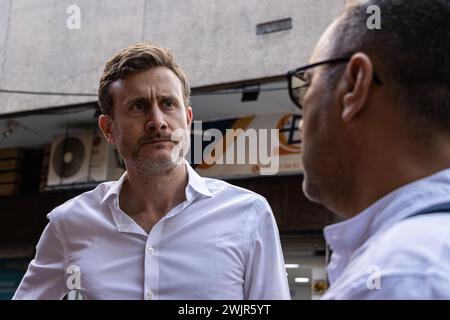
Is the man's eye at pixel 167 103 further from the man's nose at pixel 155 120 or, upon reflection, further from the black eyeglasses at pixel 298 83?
the black eyeglasses at pixel 298 83

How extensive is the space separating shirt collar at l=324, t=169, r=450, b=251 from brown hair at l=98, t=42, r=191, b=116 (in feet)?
4.38

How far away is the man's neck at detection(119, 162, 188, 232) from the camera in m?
2.12

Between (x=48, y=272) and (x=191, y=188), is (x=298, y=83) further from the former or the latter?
(x=48, y=272)

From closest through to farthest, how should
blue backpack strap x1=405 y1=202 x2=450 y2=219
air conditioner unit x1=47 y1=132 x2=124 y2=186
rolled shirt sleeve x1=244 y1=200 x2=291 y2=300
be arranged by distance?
1. blue backpack strap x1=405 y1=202 x2=450 y2=219
2. rolled shirt sleeve x1=244 y1=200 x2=291 y2=300
3. air conditioner unit x1=47 y1=132 x2=124 y2=186

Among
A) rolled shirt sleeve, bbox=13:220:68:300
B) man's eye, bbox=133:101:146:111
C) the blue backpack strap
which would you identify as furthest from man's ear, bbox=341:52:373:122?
rolled shirt sleeve, bbox=13:220:68:300

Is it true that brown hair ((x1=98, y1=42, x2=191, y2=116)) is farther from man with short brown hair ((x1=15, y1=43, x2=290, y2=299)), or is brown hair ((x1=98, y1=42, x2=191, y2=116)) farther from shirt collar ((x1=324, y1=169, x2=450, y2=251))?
→ shirt collar ((x1=324, y1=169, x2=450, y2=251))

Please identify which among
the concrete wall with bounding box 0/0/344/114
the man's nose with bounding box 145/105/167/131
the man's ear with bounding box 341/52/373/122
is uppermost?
the concrete wall with bounding box 0/0/344/114

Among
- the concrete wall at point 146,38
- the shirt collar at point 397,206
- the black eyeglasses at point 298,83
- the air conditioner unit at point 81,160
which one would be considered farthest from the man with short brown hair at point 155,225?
the air conditioner unit at point 81,160

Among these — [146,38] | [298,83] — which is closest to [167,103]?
[298,83]

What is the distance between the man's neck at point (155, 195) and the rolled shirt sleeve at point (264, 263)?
29cm

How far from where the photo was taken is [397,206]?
94 cm

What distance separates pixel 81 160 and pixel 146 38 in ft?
5.82
